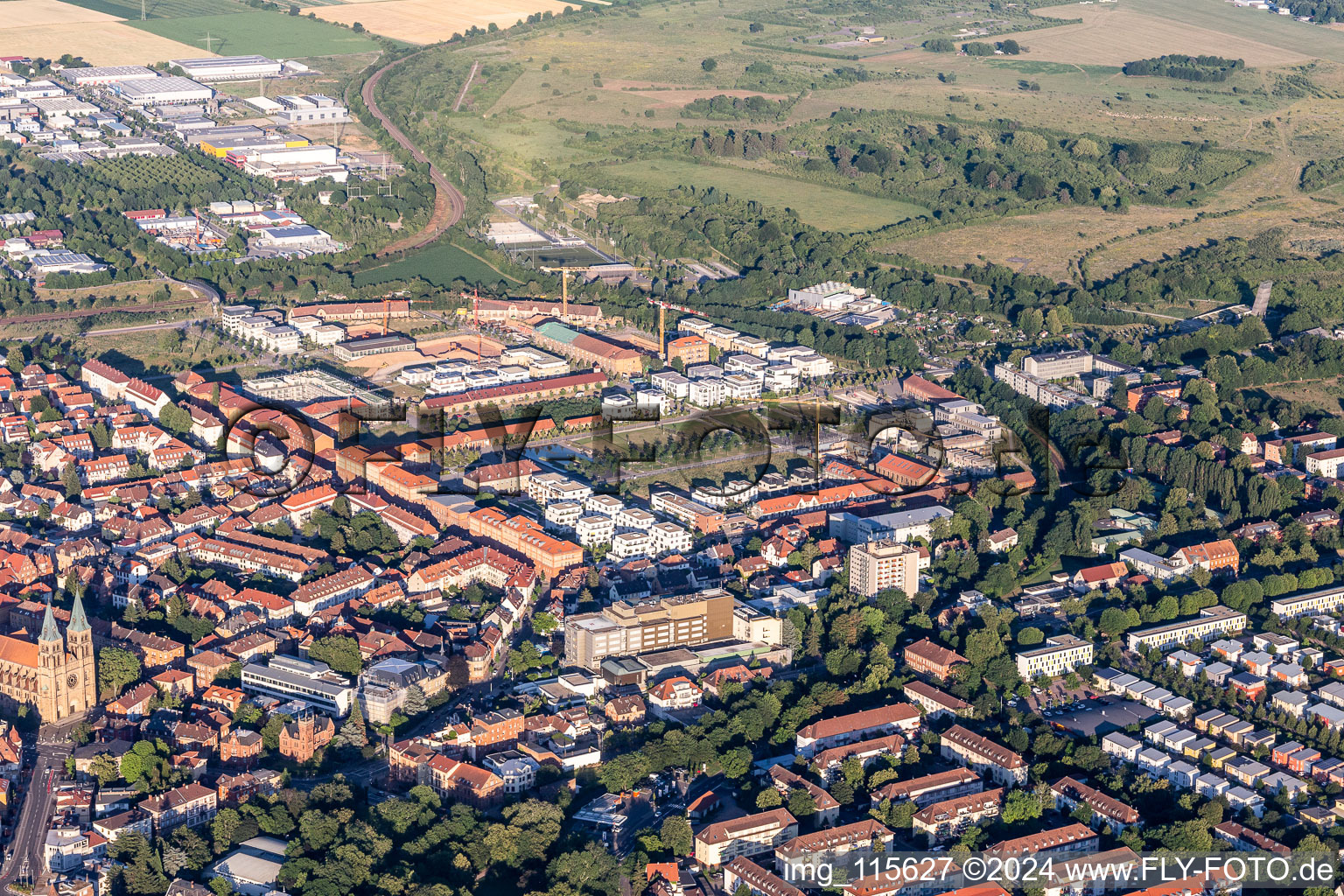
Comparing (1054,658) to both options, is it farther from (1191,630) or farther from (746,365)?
(746,365)

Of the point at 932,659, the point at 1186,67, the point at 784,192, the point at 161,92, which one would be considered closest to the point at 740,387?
the point at 932,659

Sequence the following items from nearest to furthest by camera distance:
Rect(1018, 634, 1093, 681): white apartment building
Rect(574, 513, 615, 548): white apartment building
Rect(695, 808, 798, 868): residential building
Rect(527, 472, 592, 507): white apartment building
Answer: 1. Rect(695, 808, 798, 868): residential building
2. Rect(1018, 634, 1093, 681): white apartment building
3. Rect(574, 513, 615, 548): white apartment building
4. Rect(527, 472, 592, 507): white apartment building

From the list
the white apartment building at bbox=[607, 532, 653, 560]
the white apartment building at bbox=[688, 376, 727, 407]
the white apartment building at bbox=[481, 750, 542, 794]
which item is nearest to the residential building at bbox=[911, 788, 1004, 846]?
the white apartment building at bbox=[481, 750, 542, 794]

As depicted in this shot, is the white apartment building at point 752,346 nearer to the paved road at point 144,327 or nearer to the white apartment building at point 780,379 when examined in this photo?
the white apartment building at point 780,379

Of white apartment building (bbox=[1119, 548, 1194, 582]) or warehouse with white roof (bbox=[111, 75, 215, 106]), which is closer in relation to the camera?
white apartment building (bbox=[1119, 548, 1194, 582])

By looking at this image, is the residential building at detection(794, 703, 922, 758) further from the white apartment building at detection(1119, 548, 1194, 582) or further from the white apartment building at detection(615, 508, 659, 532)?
the white apartment building at detection(615, 508, 659, 532)
